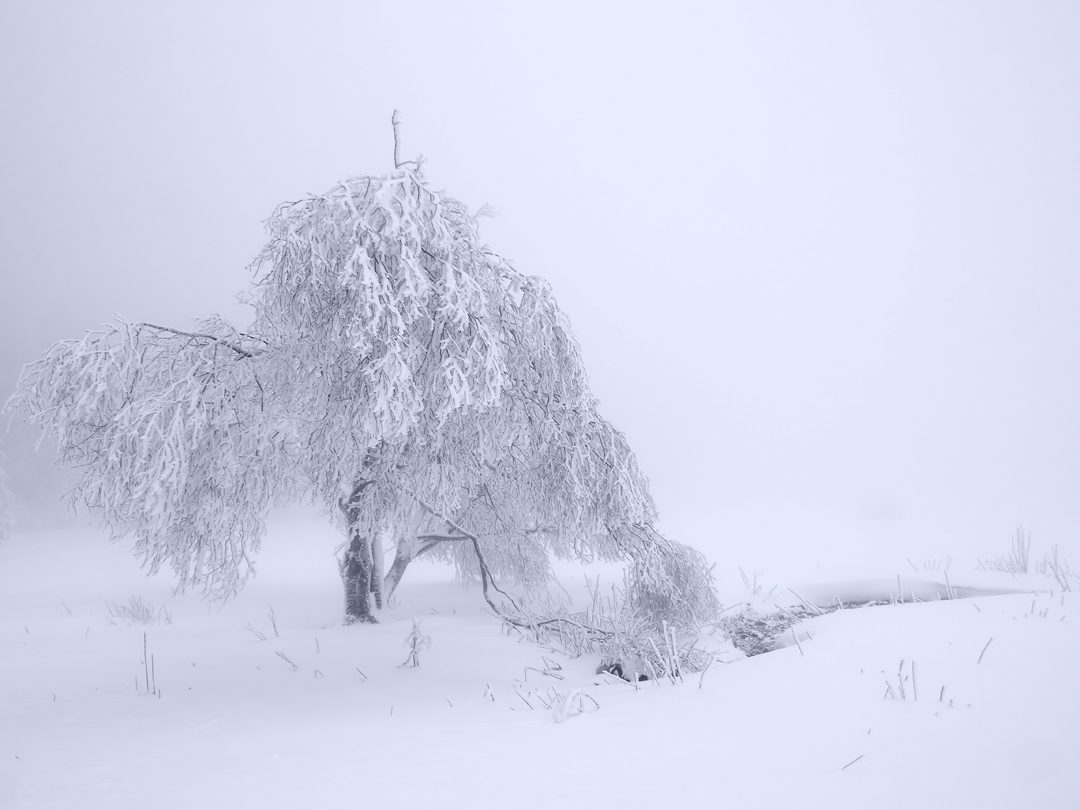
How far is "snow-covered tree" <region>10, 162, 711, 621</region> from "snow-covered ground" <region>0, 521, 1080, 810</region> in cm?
162

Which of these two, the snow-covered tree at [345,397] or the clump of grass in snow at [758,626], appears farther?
the clump of grass in snow at [758,626]

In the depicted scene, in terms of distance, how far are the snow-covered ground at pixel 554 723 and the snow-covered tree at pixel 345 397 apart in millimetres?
1616

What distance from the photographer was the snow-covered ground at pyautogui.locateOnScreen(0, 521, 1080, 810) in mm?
3369

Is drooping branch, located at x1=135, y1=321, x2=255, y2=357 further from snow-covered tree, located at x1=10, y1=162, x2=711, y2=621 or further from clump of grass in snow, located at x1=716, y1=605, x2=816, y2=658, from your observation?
clump of grass in snow, located at x1=716, y1=605, x2=816, y2=658

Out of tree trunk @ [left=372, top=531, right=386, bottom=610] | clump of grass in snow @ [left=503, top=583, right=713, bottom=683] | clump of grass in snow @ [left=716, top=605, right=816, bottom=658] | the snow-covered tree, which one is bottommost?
clump of grass in snow @ [left=716, top=605, right=816, bottom=658]

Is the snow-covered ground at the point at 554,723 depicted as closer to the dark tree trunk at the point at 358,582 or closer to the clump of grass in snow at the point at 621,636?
the clump of grass in snow at the point at 621,636

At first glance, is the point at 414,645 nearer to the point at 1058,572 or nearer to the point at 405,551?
the point at 405,551

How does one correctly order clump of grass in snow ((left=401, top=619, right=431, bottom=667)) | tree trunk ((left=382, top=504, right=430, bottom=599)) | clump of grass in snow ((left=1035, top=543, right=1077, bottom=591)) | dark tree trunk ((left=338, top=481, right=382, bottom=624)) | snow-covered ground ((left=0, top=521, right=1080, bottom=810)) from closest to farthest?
snow-covered ground ((left=0, top=521, right=1080, bottom=810)) < clump of grass in snow ((left=401, top=619, right=431, bottom=667)) < clump of grass in snow ((left=1035, top=543, right=1077, bottom=591)) < dark tree trunk ((left=338, top=481, right=382, bottom=624)) < tree trunk ((left=382, top=504, right=430, bottom=599))

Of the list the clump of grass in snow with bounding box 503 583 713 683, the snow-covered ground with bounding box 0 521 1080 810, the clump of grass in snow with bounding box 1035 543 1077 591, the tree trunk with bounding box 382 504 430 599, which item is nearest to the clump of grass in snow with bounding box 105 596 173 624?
the snow-covered ground with bounding box 0 521 1080 810

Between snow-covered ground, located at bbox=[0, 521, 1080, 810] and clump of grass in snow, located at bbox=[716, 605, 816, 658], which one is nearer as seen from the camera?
snow-covered ground, located at bbox=[0, 521, 1080, 810]

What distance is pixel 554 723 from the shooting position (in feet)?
15.9

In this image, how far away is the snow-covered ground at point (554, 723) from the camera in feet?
11.1

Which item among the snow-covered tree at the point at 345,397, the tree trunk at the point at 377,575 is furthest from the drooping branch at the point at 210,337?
the tree trunk at the point at 377,575

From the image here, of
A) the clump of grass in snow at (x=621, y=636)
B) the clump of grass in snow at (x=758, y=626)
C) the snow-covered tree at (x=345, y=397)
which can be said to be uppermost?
the snow-covered tree at (x=345, y=397)
